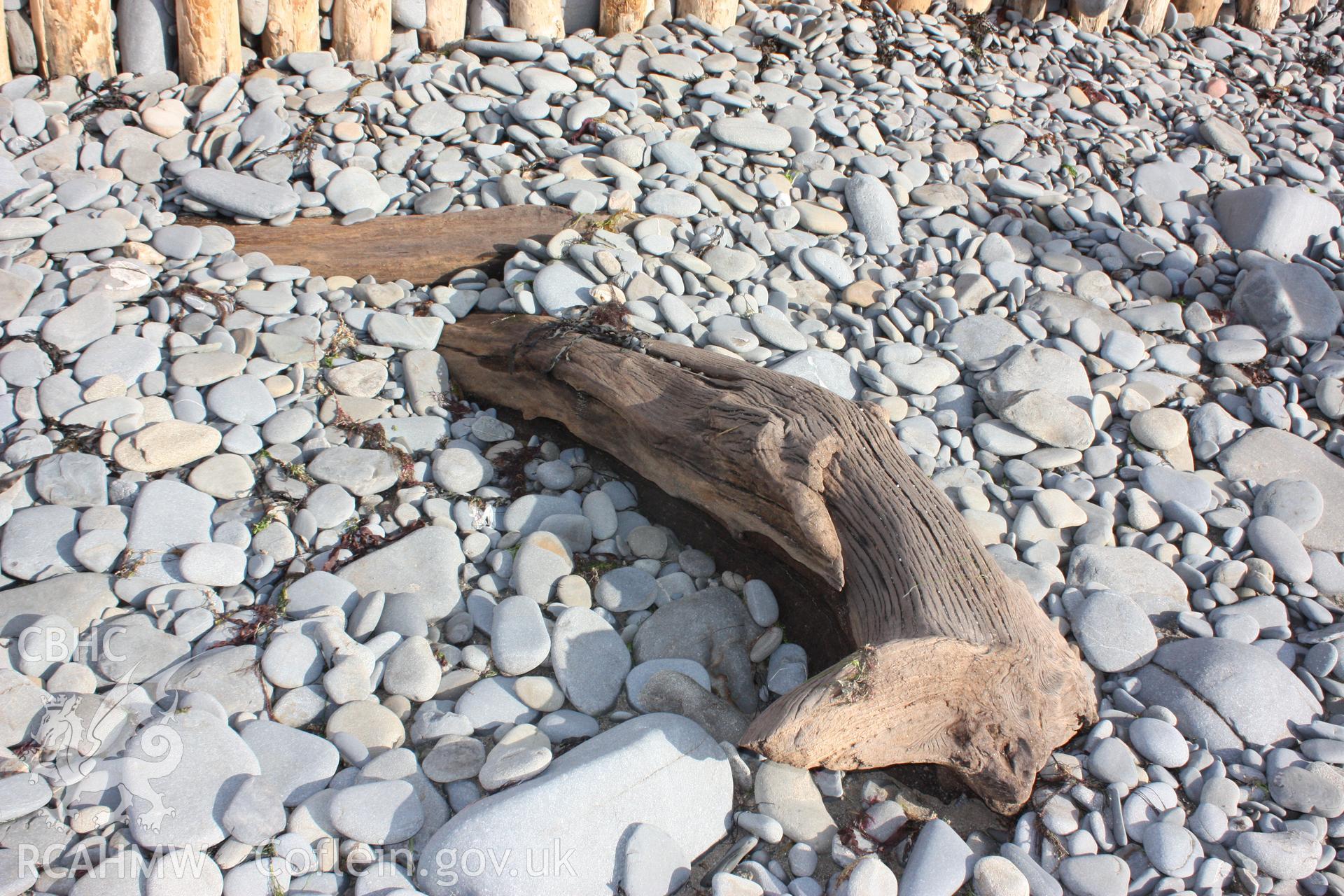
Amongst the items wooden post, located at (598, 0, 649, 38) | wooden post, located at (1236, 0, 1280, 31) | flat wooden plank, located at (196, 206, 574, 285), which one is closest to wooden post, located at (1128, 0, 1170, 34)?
wooden post, located at (1236, 0, 1280, 31)

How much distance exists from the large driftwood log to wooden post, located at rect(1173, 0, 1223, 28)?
193 inches

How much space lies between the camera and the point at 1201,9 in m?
5.77

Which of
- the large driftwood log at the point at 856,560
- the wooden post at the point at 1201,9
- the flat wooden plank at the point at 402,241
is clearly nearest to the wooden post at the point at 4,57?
the flat wooden plank at the point at 402,241

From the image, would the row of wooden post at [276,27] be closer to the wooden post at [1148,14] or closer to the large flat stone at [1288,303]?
the wooden post at [1148,14]

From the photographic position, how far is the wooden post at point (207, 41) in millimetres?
3998

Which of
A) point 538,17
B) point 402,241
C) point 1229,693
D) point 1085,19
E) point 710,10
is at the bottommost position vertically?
point 1229,693

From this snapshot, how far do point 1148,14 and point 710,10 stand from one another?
2816 millimetres

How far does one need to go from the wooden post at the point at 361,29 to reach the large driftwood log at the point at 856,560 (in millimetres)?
2281

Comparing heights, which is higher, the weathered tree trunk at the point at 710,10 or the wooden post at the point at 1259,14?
the wooden post at the point at 1259,14

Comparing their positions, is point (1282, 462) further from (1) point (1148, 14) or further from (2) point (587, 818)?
(1) point (1148, 14)

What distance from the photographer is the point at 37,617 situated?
2.30 m

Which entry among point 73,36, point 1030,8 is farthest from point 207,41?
point 1030,8

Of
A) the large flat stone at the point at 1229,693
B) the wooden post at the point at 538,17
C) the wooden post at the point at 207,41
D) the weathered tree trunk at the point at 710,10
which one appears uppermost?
the weathered tree trunk at the point at 710,10

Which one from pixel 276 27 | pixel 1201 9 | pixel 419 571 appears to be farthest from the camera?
pixel 1201 9
